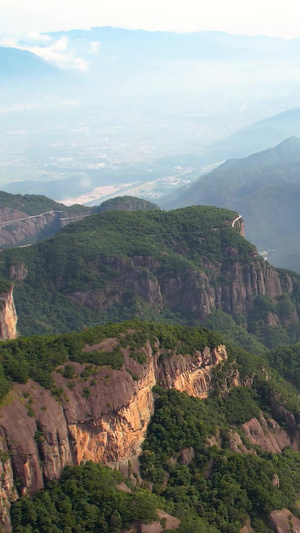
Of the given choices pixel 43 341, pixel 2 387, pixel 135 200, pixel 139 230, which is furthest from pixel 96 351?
pixel 135 200

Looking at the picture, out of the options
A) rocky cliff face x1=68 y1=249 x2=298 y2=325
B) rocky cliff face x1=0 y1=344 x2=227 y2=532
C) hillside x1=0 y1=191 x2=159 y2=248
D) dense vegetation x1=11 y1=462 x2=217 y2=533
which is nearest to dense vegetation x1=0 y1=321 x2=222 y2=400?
rocky cliff face x1=0 y1=344 x2=227 y2=532

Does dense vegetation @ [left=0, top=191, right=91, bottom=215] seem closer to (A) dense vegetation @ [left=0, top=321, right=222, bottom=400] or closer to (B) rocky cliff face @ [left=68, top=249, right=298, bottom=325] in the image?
(B) rocky cliff face @ [left=68, top=249, right=298, bottom=325]

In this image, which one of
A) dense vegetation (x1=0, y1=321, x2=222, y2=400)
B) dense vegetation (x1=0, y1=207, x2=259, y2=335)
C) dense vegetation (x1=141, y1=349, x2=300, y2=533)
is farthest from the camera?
dense vegetation (x1=0, y1=207, x2=259, y2=335)

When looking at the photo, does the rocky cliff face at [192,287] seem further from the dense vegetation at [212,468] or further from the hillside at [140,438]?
the dense vegetation at [212,468]

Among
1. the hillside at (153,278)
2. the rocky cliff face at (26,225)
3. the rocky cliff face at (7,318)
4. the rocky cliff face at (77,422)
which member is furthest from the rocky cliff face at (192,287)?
the rocky cliff face at (77,422)

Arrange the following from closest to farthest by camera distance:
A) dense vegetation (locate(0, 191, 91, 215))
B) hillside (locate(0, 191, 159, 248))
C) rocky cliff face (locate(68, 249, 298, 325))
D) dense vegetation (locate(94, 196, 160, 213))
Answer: rocky cliff face (locate(68, 249, 298, 325)) → hillside (locate(0, 191, 159, 248)) → dense vegetation (locate(0, 191, 91, 215)) → dense vegetation (locate(94, 196, 160, 213))

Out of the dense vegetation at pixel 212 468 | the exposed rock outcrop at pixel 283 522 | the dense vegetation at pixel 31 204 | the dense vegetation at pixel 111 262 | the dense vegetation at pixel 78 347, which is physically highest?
the dense vegetation at pixel 31 204

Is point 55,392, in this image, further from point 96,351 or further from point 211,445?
point 211,445
